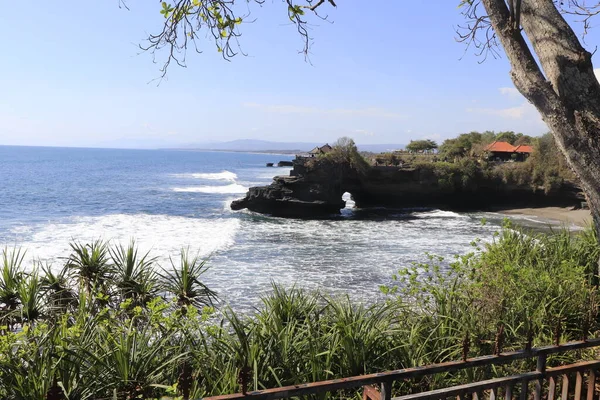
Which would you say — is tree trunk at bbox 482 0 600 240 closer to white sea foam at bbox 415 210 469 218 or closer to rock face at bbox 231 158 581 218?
rock face at bbox 231 158 581 218

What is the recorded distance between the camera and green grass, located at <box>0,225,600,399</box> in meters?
3.54

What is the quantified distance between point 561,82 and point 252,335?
11.8 feet

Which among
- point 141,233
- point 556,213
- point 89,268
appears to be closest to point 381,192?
point 556,213

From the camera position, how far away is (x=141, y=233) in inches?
1169

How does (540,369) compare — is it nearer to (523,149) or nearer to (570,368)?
(570,368)

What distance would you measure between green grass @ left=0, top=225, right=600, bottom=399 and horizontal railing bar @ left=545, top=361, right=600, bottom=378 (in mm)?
295

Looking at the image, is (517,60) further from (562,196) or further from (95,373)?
(562,196)

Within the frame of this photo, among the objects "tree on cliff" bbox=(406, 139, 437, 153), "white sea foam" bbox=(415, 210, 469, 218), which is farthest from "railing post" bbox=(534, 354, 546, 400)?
"tree on cliff" bbox=(406, 139, 437, 153)

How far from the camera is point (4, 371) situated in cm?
343

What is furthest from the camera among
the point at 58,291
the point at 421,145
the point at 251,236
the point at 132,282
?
the point at 421,145

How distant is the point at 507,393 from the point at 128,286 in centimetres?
584

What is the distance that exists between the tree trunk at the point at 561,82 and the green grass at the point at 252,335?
128 cm

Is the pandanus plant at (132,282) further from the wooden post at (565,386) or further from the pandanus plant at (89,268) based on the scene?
the wooden post at (565,386)

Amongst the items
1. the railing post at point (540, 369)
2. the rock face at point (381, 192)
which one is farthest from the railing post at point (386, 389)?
the rock face at point (381, 192)
